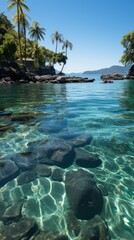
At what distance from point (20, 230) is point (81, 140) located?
359 centimetres

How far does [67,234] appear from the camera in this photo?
3061 mm

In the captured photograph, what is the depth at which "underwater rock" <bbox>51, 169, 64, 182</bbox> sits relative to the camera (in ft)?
14.6

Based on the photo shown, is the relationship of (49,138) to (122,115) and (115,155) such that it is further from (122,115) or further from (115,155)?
(122,115)

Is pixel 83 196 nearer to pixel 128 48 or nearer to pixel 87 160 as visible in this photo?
pixel 87 160

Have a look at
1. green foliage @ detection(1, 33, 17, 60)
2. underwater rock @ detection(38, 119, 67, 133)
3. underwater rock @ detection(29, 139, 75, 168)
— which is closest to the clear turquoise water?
underwater rock @ detection(38, 119, 67, 133)

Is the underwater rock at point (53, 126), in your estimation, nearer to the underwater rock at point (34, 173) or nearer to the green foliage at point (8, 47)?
the underwater rock at point (34, 173)

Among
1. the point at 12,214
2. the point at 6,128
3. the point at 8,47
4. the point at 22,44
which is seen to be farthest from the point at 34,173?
the point at 22,44

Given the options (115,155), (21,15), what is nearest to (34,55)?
(21,15)

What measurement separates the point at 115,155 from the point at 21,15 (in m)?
51.3

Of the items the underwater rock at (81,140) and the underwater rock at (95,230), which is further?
the underwater rock at (81,140)

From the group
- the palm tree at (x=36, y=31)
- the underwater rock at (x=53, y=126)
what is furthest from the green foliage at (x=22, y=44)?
the underwater rock at (x=53, y=126)

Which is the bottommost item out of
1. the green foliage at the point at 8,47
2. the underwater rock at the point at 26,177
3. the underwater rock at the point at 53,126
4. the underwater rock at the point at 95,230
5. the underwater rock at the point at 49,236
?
the underwater rock at the point at 49,236

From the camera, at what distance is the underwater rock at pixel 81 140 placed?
6.10 meters

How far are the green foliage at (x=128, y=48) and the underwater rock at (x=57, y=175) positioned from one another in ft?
229
